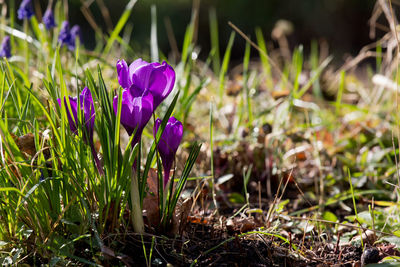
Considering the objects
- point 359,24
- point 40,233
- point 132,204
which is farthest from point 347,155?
point 359,24

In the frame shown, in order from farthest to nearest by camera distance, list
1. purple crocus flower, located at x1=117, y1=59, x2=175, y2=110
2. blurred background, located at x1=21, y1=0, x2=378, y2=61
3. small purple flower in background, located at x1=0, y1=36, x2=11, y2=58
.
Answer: blurred background, located at x1=21, y1=0, x2=378, y2=61 → small purple flower in background, located at x1=0, y1=36, x2=11, y2=58 → purple crocus flower, located at x1=117, y1=59, x2=175, y2=110

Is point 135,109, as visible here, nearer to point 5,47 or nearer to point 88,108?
point 88,108

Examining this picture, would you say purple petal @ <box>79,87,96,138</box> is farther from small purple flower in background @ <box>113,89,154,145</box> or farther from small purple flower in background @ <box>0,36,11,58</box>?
small purple flower in background @ <box>0,36,11,58</box>

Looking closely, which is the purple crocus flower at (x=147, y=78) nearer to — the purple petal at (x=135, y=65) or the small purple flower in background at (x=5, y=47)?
the purple petal at (x=135, y=65)

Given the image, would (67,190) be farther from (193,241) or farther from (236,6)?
(236,6)

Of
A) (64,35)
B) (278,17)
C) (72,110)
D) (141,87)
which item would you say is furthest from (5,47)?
(278,17)

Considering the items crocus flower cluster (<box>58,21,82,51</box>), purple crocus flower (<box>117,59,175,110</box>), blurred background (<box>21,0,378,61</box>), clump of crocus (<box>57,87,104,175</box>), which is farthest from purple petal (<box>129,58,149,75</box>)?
blurred background (<box>21,0,378,61</box>)
